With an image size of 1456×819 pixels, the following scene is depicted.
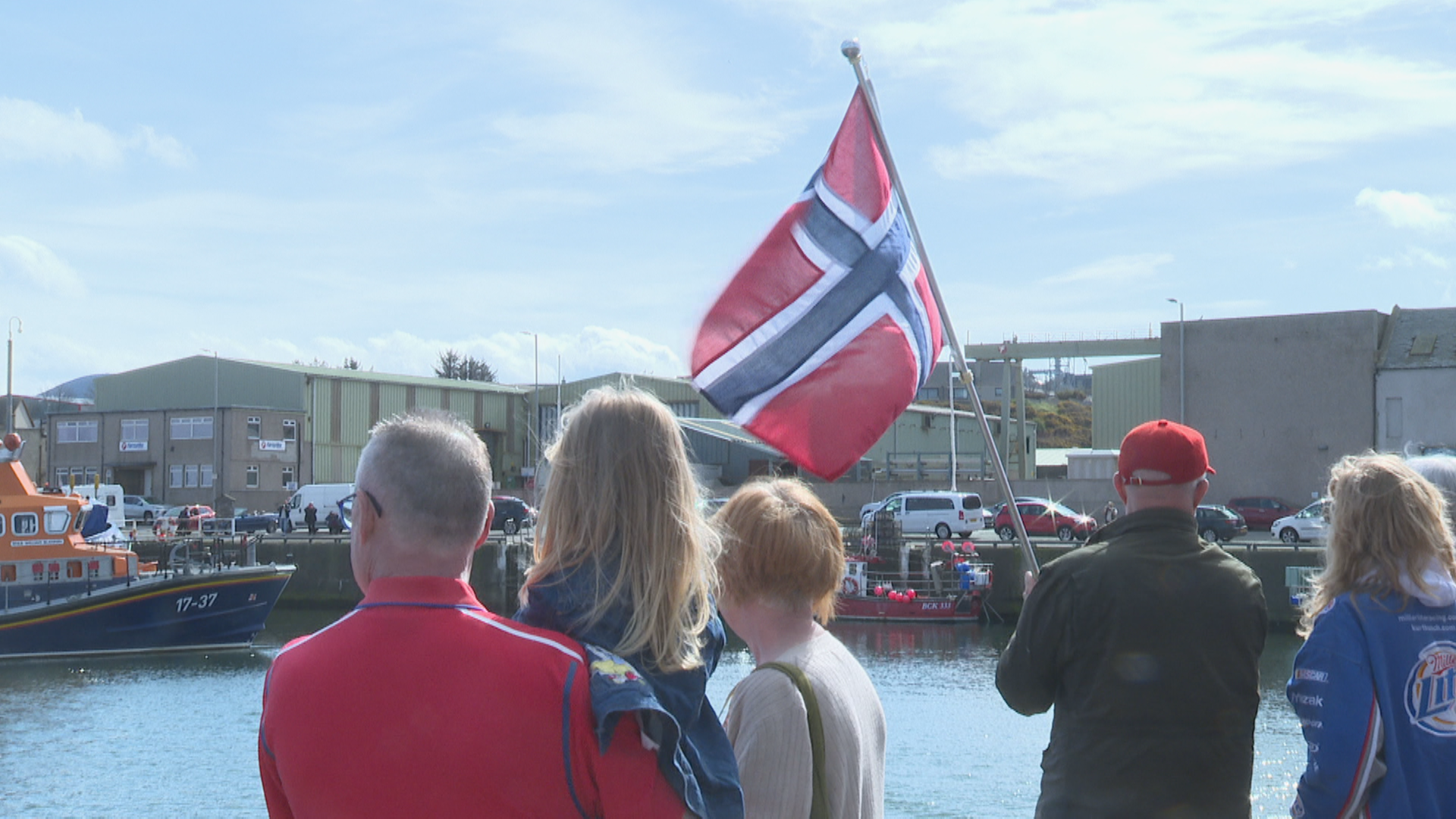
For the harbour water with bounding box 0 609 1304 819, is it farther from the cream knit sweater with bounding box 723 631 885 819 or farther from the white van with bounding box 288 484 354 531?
the white van with bounding box 288 484 354 531

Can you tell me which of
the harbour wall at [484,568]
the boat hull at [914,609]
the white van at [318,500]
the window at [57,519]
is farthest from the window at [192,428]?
the boat hull at [914,609]

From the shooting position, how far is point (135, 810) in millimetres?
15203

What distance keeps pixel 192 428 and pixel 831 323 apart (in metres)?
63.6

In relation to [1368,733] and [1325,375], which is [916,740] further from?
[1325,375]

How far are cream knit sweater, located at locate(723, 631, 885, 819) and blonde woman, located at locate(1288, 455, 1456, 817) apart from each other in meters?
1.21

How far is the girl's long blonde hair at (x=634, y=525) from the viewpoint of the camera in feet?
7.70

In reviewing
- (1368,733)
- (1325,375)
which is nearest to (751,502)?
(1368,733)

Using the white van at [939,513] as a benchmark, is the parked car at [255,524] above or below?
below

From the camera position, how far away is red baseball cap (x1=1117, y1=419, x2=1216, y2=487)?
12.2 ft

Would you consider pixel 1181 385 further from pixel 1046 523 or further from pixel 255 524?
pixel 255 524

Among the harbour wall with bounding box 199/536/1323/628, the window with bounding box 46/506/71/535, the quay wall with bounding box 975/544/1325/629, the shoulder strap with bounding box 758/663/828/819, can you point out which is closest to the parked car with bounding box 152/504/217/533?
the harbour wall with bounding box 199/536/1323/628

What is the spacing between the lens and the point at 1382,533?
3514 mm

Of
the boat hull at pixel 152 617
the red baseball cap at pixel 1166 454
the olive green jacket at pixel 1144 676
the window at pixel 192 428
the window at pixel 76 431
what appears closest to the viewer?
the olive green jacket at pixel 1144 676

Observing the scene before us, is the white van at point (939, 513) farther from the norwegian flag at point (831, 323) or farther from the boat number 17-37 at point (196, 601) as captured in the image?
the norwegian flag at point (831, 323)
